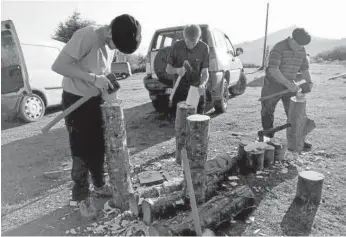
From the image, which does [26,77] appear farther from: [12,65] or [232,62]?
[232,62]

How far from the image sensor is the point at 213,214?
98.7 inches

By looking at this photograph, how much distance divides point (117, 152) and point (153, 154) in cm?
173

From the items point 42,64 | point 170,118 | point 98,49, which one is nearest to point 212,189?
point 98,49

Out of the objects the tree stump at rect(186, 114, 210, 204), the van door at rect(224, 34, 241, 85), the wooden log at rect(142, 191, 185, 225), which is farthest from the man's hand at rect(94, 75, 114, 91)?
the van door at rect(224, 34, 241, 85)

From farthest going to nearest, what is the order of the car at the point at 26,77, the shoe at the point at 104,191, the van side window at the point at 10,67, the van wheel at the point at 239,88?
the van wheel at the point at 239,88 < the car at the point at 26,77 < the van side window at the point at 10,67 < the shoe at the point at 104,191

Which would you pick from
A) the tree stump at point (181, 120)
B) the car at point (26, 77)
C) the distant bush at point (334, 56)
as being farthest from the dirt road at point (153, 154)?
the distant bush at point (334, 56)

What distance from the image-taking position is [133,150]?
15.4 feet

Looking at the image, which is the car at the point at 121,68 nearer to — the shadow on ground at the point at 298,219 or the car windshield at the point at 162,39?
the car windshield at the point at 162,39

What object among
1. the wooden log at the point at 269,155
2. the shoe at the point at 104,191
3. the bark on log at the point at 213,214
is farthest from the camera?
the wooden log at the point at 269,155

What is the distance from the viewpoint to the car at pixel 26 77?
5078 millimetres

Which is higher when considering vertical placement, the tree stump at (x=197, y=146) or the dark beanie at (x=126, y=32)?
the dark beanie at (x=126, y=32)

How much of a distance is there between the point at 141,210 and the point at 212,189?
0.84 m

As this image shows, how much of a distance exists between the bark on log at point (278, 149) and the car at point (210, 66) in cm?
186

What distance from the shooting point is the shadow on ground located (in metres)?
2.60
